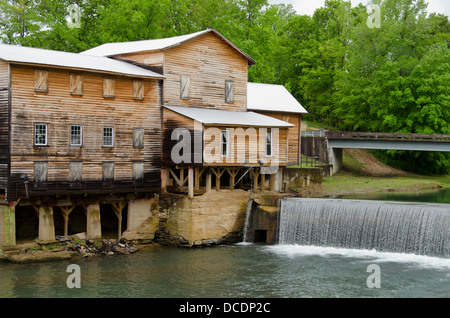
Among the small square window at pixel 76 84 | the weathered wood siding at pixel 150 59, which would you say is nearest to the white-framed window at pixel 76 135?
the small square window at pixel 76 84

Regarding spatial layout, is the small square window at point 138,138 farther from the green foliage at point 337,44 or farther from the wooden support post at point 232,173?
the green foliage at point 337,44

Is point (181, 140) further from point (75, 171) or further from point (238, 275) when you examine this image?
point (238, 275)

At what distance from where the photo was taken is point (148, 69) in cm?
3616

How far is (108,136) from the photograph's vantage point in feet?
109

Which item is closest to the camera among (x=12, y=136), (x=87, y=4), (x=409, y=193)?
(x=12, y=136)

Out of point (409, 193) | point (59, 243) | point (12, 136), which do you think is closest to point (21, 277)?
point (59, 243)

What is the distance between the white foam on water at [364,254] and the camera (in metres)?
28.7

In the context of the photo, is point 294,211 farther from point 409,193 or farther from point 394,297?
point 409,193

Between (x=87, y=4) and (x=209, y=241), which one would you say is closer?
(x=209, y=241)

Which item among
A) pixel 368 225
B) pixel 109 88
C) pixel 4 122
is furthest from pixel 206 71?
pixel 368 225

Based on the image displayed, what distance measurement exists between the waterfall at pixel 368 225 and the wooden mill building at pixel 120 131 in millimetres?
4504

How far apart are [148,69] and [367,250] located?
16434mm

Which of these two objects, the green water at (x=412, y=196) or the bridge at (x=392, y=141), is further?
the bridge at (x=392, y=141)

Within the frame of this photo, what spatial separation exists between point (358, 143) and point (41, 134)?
3409 cm
